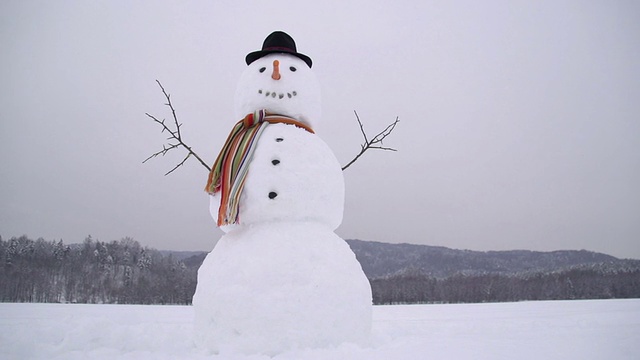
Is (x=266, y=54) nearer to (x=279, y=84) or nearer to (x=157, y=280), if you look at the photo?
(x=279, y=84)

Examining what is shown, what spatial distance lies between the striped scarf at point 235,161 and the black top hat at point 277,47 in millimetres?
804

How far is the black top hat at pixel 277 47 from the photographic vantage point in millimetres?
4930

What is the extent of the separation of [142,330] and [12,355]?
1.32 metres

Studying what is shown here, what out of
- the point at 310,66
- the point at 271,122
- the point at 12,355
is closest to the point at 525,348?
the point at 271,122

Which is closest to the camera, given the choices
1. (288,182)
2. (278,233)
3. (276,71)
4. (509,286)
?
(278,233)

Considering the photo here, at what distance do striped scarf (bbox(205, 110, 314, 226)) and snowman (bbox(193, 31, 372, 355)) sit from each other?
1cm

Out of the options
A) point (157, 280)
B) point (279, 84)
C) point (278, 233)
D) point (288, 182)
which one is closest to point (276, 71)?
point (279, 84)

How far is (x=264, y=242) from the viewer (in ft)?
13.3

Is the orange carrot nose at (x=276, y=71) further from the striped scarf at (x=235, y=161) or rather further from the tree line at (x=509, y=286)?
the tree line at (x=509, y=286)

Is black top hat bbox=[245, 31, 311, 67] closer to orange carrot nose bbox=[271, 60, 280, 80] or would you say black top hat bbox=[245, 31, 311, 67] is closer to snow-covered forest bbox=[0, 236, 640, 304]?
orange carrot nose bbox=[271, 60, 280, 80]

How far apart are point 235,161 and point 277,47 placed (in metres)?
1.63

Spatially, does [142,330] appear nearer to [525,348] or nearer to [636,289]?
[525,348]

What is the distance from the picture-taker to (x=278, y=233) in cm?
411

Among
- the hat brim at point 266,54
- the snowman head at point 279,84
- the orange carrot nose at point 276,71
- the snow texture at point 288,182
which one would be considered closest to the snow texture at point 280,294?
the snow texture at point 288,182
